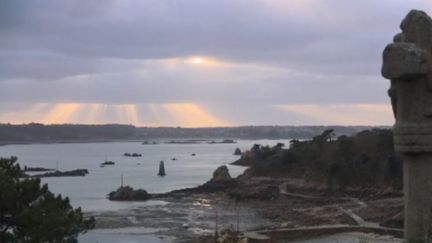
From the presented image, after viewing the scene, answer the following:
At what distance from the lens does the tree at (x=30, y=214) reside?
48.5 ft

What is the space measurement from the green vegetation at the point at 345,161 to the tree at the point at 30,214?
153 feet

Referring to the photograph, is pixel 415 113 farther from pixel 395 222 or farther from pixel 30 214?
pixel 395 222

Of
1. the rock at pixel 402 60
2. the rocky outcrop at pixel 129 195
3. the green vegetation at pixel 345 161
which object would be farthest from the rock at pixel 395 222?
the rocky outcrop at pixel 129 195

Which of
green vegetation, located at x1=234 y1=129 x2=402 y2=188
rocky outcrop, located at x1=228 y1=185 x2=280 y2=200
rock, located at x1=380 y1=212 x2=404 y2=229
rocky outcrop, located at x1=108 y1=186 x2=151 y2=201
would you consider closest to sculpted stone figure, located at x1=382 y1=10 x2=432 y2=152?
rock, located at x1=380 y1=212 x2=404 y2=229

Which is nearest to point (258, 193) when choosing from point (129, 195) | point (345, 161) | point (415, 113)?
point (345, 161)

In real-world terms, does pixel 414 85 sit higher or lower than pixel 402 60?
lower

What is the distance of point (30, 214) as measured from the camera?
14.9 meters

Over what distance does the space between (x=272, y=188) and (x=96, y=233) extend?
2925 cm

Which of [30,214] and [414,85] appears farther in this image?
[30,214]

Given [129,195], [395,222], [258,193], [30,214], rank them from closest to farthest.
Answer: [30,214] < [395,222] < [258,193] < [129,195]

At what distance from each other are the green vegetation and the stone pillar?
178 ft

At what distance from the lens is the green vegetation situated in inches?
2491

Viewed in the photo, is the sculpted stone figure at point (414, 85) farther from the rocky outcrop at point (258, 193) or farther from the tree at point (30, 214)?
the rocky outcrop at point (258, 193)

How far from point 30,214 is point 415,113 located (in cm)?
1079
